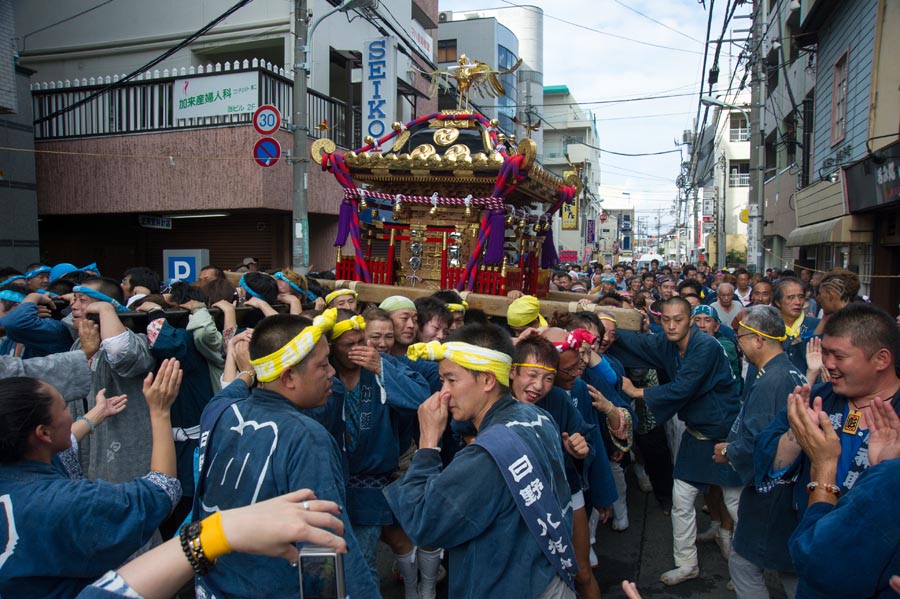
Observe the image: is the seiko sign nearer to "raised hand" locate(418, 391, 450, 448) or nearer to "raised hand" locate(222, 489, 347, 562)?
"raised hand" locate(418, 391, 450, 448)

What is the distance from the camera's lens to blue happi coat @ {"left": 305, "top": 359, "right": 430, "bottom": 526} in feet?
10.9

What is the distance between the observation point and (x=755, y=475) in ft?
9.52

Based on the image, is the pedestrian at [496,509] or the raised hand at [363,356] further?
the raised hand at [363,356]

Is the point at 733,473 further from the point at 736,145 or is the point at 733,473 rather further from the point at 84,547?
the point at 736,145

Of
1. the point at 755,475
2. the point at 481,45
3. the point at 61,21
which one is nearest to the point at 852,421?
the point at 755,475

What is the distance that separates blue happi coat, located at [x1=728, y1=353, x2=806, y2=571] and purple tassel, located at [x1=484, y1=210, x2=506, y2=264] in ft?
11.6

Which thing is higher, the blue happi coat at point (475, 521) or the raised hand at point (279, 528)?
the raised hand at point (279, 528)

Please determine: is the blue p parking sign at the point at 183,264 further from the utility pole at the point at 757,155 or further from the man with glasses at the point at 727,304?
the utility pole at the point at 757,155

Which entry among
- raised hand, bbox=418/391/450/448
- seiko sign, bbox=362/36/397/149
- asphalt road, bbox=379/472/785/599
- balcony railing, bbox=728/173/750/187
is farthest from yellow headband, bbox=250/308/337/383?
balcony railing, bbox=728/173/750/187

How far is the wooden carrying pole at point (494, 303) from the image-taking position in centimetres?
518

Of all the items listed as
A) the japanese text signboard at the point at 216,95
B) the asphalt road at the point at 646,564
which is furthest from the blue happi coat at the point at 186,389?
the japanese text signboard at the point at 216,95

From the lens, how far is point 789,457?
267 cm

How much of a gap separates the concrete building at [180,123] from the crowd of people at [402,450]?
21.7ft

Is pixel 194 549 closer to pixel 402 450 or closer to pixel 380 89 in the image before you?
pixel 402 450
